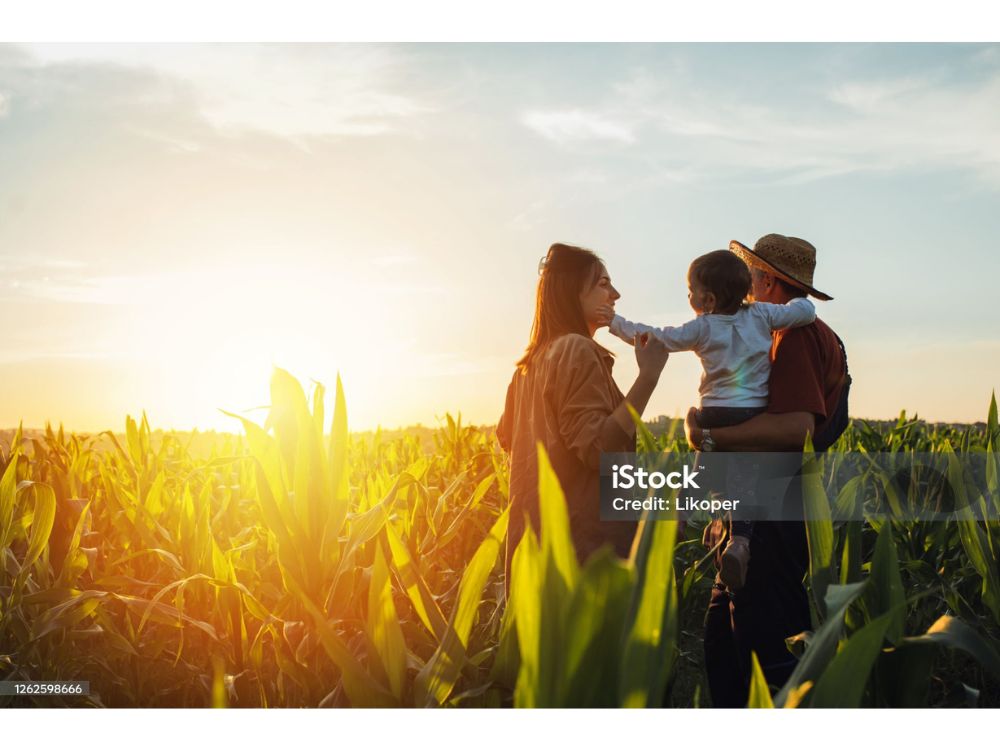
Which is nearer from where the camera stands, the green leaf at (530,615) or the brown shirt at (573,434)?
the green leaf at (530,615)

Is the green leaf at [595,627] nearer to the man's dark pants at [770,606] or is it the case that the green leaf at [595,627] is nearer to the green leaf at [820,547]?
the green leaf at [820,547]

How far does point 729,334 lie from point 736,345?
0.11 feet

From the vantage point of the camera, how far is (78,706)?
6.21 feet

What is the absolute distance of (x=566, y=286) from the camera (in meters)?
1.88

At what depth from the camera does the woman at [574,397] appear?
174cm

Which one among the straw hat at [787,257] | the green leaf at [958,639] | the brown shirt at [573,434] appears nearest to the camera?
the green leaf at [958,639]

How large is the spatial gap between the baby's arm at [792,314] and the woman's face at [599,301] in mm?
451

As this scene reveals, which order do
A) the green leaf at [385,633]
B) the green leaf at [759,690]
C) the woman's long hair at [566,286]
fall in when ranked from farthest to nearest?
the woman's long hair at [566,286] → the green leaf at [385,633] → the green leaf at [759,690]

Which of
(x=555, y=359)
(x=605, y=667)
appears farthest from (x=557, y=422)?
(x=605, y=667)

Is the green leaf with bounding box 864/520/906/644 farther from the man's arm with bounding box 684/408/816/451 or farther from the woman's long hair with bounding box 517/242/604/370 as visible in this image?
the woman's long hair with bounding box 517/242/604/370

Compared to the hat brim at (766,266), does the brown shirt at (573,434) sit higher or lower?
lower

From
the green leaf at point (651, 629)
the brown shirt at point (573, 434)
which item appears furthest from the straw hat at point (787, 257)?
the green leaf at point (651, 629)

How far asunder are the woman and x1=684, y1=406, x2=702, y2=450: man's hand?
0.29 metres
